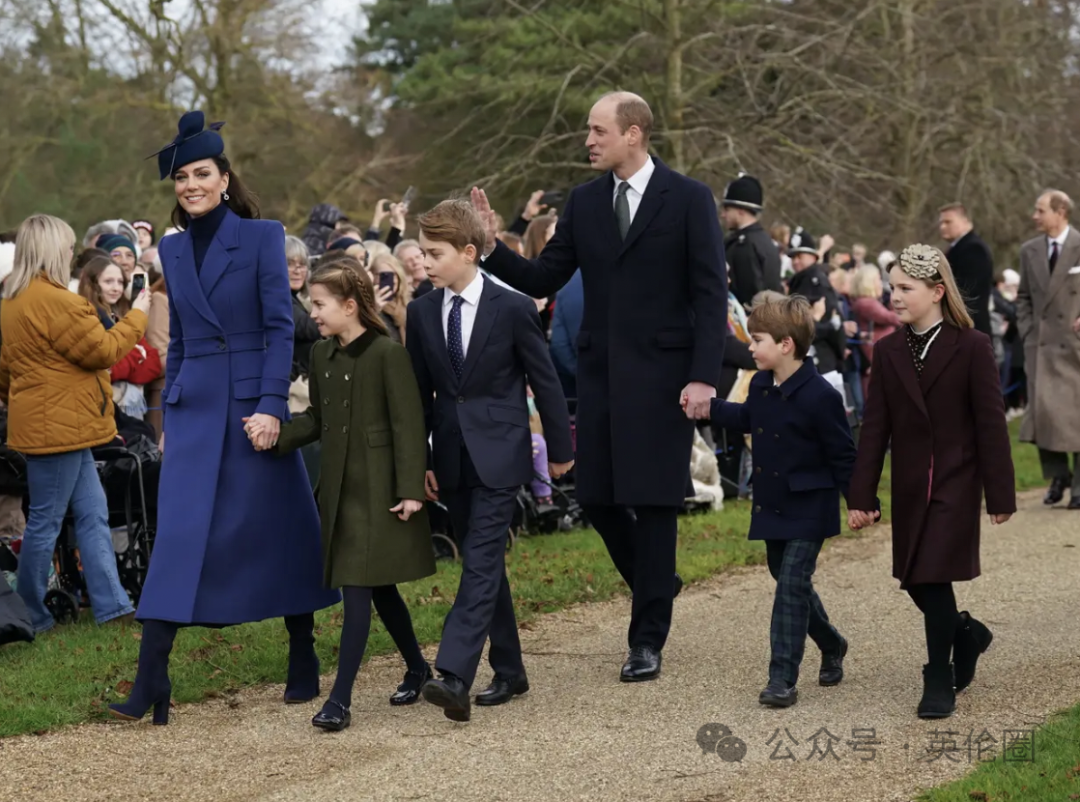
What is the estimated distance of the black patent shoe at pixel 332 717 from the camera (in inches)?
228

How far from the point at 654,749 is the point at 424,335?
1.80 m

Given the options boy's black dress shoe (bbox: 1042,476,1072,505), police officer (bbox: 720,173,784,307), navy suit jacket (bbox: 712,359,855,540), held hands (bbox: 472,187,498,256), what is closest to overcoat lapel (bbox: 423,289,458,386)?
held hands (bbox: 472,187,498,256)

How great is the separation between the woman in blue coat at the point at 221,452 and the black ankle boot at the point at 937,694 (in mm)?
2278

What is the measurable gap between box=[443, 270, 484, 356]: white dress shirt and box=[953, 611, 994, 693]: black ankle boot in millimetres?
2106

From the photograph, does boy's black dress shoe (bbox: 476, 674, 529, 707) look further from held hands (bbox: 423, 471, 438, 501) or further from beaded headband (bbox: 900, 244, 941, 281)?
beaded headband (bbox: 900, 244, 941, 281)

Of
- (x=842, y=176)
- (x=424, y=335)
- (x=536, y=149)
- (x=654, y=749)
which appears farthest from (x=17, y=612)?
(x=842, y=176)

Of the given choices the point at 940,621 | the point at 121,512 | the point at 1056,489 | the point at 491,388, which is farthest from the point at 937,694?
the point at 1056,489

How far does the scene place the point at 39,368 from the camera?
7.78 m

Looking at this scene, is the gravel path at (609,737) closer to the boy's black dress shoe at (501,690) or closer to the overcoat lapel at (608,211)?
the boy's black dress shoe at (501,690)

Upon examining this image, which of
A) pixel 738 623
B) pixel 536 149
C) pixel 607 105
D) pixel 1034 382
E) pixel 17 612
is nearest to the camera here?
pixel 607 105

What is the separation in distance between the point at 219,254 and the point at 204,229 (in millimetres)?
139

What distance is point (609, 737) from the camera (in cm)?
561

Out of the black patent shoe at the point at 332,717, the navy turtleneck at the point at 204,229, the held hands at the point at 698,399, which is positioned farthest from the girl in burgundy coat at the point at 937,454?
the navy turtleneck at the point at 204,229

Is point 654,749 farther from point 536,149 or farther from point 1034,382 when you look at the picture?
point 536,149
